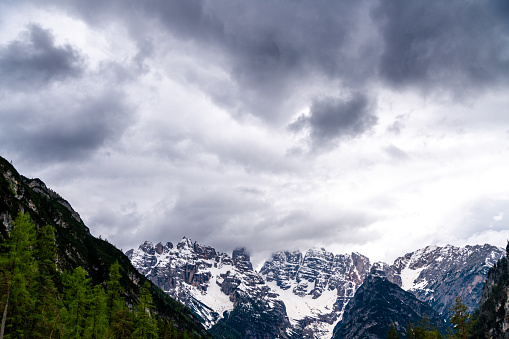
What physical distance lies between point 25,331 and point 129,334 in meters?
22.7

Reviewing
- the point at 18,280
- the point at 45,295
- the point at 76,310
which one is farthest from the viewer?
the point at 76,310

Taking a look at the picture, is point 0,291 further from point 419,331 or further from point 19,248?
point 419,331

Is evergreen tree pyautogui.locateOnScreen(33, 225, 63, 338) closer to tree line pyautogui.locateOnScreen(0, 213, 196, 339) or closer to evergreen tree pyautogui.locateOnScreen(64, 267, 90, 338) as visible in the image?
tree line pyautogui.locateOnScreen(0, 213, 196, 339)

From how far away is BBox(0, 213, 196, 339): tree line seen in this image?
166 feet

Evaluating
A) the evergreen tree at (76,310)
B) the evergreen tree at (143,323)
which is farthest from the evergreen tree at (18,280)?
the evergreen tree at (143,323)

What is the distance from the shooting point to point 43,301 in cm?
5697

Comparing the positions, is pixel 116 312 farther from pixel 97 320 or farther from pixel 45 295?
pixel 45 295

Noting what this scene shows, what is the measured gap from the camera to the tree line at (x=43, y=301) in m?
50.7

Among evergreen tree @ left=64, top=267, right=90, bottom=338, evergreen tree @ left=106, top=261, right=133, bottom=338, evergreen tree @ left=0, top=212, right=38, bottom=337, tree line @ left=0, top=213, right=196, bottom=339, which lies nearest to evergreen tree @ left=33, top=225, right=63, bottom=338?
tree line @ left=0, top=213, right=196, bottom=339

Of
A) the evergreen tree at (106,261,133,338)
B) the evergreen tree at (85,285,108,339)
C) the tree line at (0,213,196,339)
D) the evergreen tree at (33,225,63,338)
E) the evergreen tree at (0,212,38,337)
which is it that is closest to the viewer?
the evergreen tree at (0,212,38,337)

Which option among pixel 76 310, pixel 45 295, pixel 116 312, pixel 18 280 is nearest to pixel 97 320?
pixel 116 312

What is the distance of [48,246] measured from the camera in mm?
62531

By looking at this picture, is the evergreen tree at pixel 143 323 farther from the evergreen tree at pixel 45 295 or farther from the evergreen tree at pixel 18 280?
the evergreen tree at pixel 18 280

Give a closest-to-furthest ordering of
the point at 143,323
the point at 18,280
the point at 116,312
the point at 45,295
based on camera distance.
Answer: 1. the point at 18,280
2. the point at 45,295
3. the point at 116,312
4. the point at 143,323
